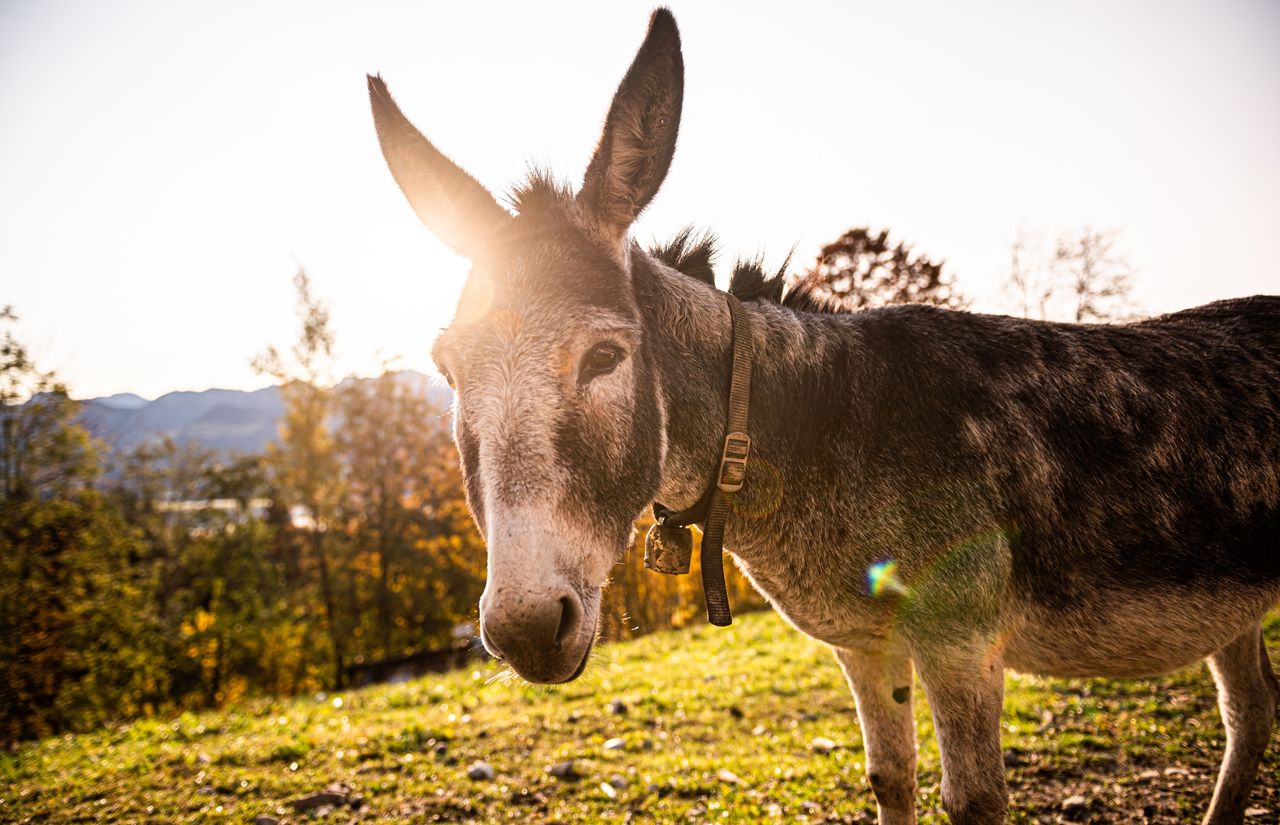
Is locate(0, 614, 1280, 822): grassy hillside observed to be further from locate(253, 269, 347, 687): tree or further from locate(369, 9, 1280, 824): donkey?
locate(253, 269, 347, 687): tree

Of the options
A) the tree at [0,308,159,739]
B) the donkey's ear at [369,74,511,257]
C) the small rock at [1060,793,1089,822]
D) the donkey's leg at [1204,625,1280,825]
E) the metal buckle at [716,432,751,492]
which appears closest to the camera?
the metal buckle at [716,432,751,492]

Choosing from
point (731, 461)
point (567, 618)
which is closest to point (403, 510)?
point (731, 461)

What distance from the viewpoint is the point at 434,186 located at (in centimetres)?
247

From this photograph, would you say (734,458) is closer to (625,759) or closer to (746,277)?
(746,277)

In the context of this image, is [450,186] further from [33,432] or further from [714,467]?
[33,432]

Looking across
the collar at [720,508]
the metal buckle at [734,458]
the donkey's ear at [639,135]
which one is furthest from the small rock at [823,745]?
the donkey's ear at [639,135]

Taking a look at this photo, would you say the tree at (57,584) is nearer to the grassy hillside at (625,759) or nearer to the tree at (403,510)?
the tree at (403,510)

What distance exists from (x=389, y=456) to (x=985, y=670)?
2530 cm

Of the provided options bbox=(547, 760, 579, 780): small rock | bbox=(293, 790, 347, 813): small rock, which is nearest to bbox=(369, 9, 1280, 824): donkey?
bbox=(547, 760, 579, 780): small rock

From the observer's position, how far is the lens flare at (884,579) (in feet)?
7.51

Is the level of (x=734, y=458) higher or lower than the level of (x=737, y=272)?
lower

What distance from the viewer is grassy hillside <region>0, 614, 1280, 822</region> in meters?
4.18

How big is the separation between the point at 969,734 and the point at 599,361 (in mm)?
1945

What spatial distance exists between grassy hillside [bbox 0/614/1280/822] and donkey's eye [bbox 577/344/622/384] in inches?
74.2
